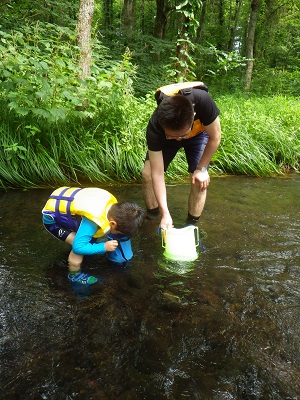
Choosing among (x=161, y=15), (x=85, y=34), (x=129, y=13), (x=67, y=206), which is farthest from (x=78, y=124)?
(x=161, y=15)

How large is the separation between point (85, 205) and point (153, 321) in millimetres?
928

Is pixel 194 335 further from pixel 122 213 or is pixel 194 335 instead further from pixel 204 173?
pixel 204 173

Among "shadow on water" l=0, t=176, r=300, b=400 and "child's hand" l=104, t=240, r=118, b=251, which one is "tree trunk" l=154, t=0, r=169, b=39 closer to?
"shadow on water" l=0, t=176, r=300, b=400

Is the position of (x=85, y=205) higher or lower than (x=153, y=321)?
higher

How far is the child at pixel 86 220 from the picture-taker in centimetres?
232

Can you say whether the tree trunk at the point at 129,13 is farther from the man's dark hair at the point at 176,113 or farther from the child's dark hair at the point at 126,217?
the child's dark hair at the point at 126,217

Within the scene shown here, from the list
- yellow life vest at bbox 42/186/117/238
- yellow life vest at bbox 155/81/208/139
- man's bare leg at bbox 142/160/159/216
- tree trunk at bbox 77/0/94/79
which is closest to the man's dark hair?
yellow life vest at bbox 155/81/208/139

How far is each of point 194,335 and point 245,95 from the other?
11.2 m

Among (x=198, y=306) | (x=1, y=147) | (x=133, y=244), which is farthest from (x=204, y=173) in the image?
(x=1, y=147)

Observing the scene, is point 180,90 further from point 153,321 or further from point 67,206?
point 153,321

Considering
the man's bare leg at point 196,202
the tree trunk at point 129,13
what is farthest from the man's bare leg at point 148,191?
the tree trunk at point 129,13

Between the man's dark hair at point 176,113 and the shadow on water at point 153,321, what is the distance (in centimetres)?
115

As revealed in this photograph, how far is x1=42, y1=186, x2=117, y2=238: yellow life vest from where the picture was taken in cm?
235

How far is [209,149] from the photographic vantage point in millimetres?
3004
